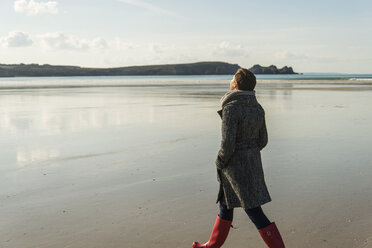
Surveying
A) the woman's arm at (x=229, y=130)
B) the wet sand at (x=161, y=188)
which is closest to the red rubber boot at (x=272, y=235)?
the wet sand at (x=161, y=188)

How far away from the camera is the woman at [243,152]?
3580 mm

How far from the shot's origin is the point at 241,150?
3.70 meters

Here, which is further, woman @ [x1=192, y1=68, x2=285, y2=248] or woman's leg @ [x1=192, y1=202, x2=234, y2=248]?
woman's leg @ [x1=192, y1=202, x2=234, y2=248]

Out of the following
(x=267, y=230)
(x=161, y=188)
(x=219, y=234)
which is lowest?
(x=161, y=188)

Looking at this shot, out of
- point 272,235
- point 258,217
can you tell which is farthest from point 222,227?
point 272,235

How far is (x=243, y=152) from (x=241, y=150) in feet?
0.09

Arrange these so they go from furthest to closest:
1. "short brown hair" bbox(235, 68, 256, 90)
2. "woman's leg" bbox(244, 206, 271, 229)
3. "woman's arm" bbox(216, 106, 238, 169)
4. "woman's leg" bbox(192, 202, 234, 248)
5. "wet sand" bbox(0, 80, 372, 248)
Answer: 1. "wet sand" bbox(0, 80, 372, 248)
2. "woman's leg" bbox(192, 202, 234, 248)
3. "woman's leg" bbox(244, 206, 271, 229)
4. "short brown hair" bbox(235, 68, 256, 90)
5. "woman's arm" bbox(216, 106, 238, 169)

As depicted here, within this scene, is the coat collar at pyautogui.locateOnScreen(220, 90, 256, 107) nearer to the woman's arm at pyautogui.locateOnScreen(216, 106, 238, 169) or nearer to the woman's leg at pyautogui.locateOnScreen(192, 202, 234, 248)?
the woman's arm at pyautogui.locateOnScreen(216, 106, 238, 169)

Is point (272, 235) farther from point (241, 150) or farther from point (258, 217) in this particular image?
point (241, 150)

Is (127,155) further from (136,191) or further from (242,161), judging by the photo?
(242,161)

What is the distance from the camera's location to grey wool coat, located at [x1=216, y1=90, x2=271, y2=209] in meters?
3.57

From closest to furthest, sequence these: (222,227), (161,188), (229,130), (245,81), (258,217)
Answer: (229,130) → (245,81) → (258,217) → (222,227) → (161,188)

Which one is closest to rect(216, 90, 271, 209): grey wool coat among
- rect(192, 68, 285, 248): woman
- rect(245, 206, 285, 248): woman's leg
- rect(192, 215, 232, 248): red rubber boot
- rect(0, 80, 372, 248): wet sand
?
rect(192, 68, 285, 248): woman

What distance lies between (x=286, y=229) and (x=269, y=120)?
10013mm
